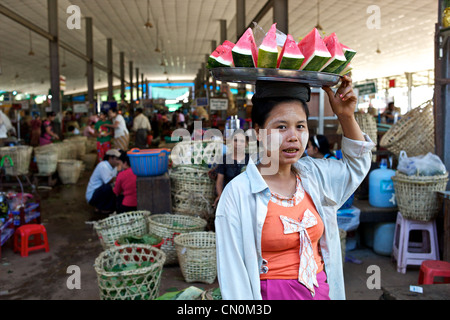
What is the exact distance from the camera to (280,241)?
1.46 m

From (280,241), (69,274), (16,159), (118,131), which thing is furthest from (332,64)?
(118,131)

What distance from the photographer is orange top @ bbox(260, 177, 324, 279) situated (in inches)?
57.3

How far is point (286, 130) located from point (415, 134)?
378cm

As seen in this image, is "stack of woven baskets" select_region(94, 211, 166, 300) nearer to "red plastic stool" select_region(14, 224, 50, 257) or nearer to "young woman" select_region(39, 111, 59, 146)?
"red plastic stool" select_region(14, 224, 50, 257)

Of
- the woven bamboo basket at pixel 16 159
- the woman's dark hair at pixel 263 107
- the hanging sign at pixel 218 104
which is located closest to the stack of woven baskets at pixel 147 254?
the woman's dark hair at pixel 263 107

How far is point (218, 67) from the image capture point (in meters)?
1.45

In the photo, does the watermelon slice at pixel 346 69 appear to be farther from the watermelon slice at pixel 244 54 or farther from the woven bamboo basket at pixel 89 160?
the woven bamboo basket at pixel 89 160

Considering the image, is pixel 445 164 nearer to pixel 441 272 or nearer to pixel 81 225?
pixel 441 272

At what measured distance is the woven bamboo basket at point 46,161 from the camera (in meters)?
8.68

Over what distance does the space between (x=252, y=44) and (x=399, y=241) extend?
3.56 m

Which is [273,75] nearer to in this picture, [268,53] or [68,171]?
[268,53]

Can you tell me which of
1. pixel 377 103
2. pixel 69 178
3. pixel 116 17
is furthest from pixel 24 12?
pixel 377 103

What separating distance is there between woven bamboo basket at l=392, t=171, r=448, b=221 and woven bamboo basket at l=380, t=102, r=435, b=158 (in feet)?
2.42
